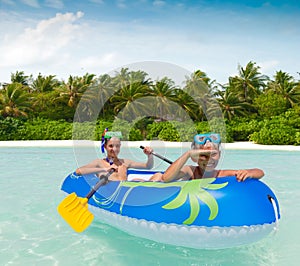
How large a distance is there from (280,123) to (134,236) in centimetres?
1099

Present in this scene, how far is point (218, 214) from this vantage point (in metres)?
2.71

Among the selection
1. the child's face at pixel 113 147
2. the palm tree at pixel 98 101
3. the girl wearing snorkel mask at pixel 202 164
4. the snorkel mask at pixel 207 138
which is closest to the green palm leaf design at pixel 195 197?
the girl wearing snorkel mask at pixel 202 164

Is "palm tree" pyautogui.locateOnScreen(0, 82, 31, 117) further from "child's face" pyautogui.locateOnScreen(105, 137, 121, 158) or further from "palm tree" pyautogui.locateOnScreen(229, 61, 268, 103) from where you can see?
"child's face" pyautogui.locateOnScreen(105, 137, 121, 158)

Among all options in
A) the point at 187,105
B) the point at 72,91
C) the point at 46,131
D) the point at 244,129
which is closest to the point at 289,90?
the point at 244,129

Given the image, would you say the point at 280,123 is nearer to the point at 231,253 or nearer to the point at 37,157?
the point at 37,157

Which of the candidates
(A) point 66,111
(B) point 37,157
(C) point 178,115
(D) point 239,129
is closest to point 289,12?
(D) point 239,129

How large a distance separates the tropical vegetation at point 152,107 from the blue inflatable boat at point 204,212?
60 centimetres

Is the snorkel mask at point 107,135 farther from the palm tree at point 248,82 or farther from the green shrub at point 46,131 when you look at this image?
the palm tree at point 248,82

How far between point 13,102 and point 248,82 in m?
12.6

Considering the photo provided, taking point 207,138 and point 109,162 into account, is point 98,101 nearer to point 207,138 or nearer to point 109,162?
point 109,162

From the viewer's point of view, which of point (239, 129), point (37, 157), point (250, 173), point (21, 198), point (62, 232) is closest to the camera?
point (250, 173)

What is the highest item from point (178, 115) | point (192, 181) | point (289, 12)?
point (289, 12)

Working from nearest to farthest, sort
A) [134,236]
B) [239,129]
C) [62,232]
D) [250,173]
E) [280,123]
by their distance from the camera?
1. [250,173]
2. [134,236]
3. [62,232]
4. [280,123]
5. [239,129]

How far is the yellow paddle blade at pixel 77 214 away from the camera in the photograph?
10.2 ft
